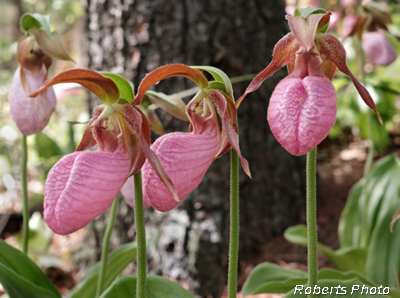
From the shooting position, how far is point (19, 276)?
81 cm

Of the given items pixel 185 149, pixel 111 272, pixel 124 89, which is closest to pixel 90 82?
pixel 124 89

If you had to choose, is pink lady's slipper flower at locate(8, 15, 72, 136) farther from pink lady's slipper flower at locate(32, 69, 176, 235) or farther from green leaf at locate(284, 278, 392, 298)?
green leaf at locate(284, 278, 392, 298)

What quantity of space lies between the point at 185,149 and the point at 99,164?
149 mm

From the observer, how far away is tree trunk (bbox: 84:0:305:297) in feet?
5.22

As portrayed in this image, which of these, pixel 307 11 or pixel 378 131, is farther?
pixel 378 131

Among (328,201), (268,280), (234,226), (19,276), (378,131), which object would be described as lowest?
(328,201)

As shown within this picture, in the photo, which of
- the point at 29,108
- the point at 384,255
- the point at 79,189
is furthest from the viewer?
the point at 384,255

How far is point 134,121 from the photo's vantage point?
0.63 m

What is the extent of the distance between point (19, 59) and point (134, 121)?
625mm

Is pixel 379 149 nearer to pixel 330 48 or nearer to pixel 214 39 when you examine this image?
pixel 214 39

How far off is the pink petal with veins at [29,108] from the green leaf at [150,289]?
0.49m

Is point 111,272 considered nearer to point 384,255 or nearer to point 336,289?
point 336,289

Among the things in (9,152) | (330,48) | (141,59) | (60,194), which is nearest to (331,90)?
(330,48)

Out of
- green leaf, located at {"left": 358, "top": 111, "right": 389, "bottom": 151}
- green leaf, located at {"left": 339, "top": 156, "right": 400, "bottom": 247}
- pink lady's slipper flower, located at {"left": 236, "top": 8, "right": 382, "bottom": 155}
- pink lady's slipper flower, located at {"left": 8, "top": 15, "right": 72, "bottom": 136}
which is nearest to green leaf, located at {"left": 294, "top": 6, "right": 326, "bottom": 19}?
pink lady's slipper flower, located at {"left": 236, "top": 8, "right": 382, "bottom": 155}
